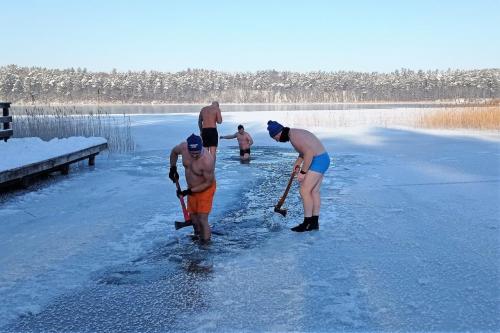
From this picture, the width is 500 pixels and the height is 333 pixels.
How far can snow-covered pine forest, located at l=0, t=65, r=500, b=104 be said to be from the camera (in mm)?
109750

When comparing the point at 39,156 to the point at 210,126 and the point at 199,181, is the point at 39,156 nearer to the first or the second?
the point at 210,126

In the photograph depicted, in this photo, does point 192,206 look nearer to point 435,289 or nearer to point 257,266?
point 257,266

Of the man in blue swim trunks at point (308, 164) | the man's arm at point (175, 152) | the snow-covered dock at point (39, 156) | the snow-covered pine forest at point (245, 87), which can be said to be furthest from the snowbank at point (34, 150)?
the snow-covered pine forest at point (245, 87)

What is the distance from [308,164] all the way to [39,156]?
6.29 metres

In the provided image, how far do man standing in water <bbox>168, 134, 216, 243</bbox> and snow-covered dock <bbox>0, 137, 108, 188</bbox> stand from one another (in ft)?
13.6

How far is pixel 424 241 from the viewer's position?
5.18 meters

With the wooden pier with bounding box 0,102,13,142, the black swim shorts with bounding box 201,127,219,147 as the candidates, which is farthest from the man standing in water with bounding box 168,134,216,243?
the wooden pier with bounding box 0,102,13,142

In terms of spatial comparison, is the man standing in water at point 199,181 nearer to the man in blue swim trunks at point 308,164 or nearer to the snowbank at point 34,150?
the man in blue swim trunks at point 308,164

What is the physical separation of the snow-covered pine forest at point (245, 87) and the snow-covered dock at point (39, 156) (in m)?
98.0

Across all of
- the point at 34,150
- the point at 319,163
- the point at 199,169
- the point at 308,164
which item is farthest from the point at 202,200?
the point at 34,150

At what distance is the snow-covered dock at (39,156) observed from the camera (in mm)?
8039

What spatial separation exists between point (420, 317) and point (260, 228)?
2.77m

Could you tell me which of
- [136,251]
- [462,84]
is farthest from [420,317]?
[462,84]

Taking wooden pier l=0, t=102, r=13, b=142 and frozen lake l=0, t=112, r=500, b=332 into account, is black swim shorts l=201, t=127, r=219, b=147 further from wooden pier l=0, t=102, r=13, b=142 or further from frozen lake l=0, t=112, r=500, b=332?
wooden pier l=0, t=102, r=13, b=142
